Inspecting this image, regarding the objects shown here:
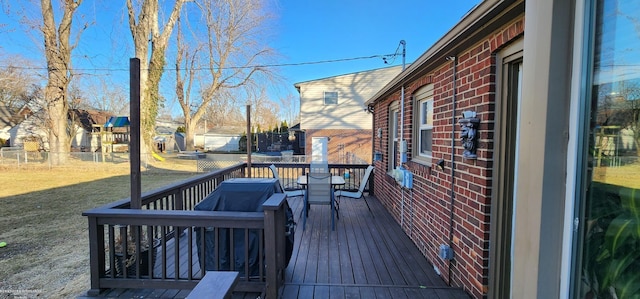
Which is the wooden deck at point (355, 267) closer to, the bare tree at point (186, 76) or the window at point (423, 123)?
the window at point (423, 123)

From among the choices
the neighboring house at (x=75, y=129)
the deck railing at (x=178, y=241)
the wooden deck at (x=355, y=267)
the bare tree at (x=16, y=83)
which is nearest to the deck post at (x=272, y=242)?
the deck railing at (x=178, y=241)

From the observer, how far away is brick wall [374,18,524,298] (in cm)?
193

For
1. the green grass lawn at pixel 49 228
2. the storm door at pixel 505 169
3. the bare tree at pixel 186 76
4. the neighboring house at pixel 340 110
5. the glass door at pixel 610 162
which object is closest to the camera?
the glass door at pixel 610 162

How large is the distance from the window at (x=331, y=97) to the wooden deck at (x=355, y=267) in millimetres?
12001

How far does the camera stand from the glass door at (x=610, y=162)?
86 cm

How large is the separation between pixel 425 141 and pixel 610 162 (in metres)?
2.64

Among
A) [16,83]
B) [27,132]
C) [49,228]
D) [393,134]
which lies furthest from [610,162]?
[27,132]

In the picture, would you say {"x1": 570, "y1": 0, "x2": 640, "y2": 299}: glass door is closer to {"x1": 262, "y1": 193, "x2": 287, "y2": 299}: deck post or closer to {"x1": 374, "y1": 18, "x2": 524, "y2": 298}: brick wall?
{"x1": 374, "y1": 18, "x2": 524, "y2": 298}: brick wall

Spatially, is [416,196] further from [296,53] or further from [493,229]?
[296,53]

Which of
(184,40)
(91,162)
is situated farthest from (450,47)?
(184,40)

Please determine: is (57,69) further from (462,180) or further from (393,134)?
(462,180)

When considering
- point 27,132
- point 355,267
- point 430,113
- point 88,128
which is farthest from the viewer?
point 88,128

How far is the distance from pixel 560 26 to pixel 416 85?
2601mm

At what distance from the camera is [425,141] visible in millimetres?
3518
